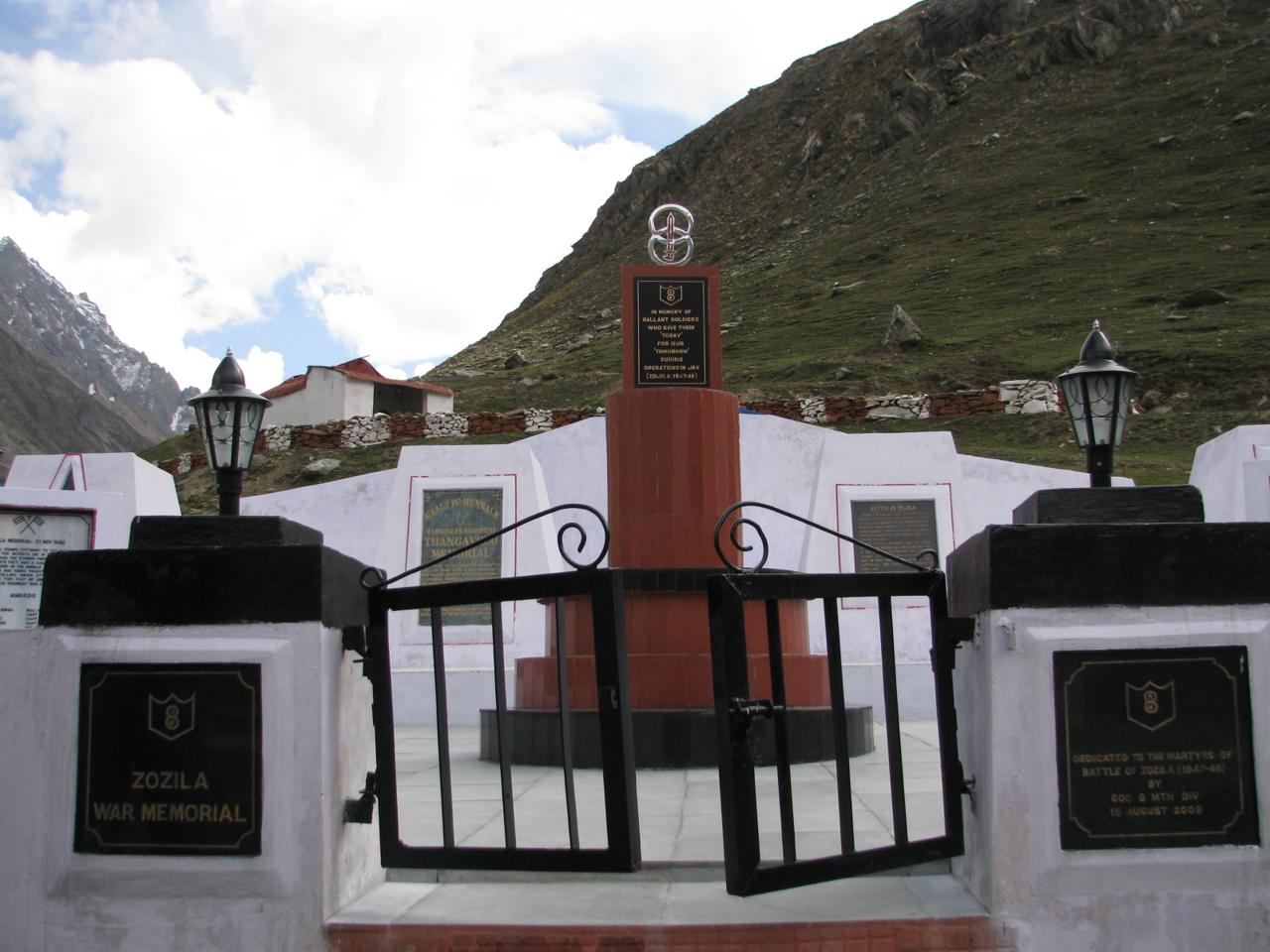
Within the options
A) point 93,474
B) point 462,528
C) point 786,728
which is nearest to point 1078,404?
point 786,728

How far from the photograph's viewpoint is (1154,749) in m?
3.85

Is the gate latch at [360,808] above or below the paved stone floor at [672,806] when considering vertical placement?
above

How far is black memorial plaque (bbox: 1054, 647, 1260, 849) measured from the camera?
3803 millimetres

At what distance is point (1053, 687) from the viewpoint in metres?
3.85

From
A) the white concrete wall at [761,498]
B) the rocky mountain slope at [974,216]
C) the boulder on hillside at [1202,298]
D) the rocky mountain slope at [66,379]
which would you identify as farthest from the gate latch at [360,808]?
the rocky mountain slope at [66,379]

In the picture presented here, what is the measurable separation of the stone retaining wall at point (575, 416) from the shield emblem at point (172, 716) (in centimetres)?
2057

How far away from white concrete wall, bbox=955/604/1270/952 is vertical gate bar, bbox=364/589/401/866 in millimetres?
2047

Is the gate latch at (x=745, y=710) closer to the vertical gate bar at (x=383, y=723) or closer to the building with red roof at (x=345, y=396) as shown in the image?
the vertical gate bar at (x=383, y=723)

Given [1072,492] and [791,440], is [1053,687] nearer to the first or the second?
[1072,492]

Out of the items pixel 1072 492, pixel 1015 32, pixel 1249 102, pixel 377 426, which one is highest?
pixel 1015 32

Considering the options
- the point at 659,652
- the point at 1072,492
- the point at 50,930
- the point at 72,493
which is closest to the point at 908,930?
the point at 1072,492

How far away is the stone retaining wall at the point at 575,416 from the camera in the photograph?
989 inches

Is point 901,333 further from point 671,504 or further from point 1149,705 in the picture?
point 1149,705

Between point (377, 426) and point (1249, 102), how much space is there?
46.8 meters
